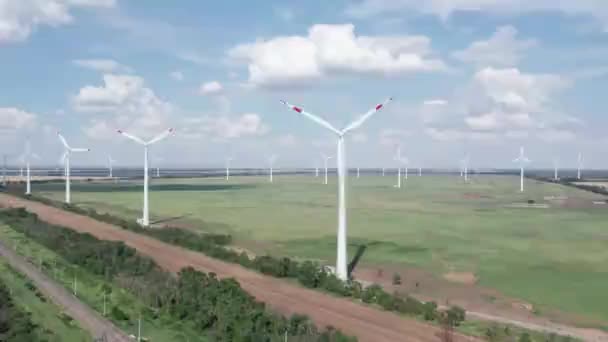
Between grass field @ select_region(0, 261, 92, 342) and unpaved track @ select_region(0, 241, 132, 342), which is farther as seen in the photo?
unpaved track @ select_region(0, 241, 132, 342)

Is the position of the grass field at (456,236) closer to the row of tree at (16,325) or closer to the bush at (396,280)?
the bush at (396,280)

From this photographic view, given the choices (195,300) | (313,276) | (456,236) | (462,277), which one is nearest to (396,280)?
(462,277)

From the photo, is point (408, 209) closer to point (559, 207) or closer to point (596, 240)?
point (559, 207)

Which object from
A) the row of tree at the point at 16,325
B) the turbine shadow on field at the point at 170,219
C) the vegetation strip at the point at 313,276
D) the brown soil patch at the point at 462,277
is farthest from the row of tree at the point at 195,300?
the turbine shadow on field at the point at 170,219

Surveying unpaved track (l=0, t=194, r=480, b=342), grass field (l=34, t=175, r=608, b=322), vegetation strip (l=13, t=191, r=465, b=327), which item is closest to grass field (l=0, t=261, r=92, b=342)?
unpaved track (l=0, t=194, r=480, b=342)

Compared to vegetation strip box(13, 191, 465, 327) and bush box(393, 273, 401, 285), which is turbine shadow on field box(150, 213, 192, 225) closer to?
vegetation strip box(13, 191, 465, 327)

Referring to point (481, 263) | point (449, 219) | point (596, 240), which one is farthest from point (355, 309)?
point (449, 219)
